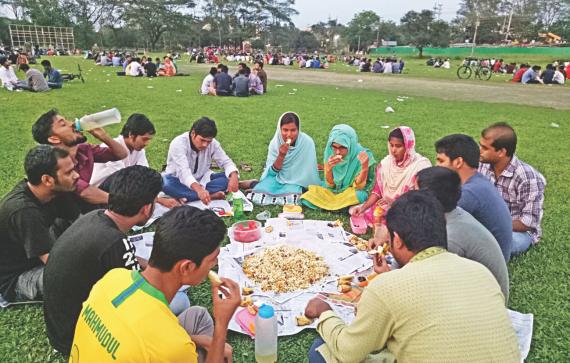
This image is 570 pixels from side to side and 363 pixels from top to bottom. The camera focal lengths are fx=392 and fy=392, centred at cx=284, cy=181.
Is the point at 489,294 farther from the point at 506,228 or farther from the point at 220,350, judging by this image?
the point at 506,228

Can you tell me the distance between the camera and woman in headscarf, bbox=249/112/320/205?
552 centimetres

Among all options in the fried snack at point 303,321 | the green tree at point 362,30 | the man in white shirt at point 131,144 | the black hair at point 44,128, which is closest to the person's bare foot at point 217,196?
the man in white shirt at point 131,144

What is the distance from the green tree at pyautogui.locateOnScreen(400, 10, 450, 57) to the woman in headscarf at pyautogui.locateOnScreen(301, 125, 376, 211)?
5249cm

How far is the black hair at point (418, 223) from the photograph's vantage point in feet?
6.24

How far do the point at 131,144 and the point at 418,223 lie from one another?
388cm

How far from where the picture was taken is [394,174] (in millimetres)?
4680

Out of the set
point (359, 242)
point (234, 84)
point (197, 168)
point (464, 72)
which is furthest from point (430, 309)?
point (464, 72)

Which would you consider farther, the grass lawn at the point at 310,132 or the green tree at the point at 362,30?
the green tree at the point at 362,30

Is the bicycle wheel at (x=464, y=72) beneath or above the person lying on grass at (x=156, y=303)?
above

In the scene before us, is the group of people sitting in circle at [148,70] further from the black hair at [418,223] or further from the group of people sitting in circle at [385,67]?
the black hair at [418,223]

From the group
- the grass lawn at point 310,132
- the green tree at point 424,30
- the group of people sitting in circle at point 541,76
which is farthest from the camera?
the green tree at point 424,30

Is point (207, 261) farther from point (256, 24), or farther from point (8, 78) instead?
point (256, 24)

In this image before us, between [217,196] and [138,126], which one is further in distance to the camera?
[217,196]

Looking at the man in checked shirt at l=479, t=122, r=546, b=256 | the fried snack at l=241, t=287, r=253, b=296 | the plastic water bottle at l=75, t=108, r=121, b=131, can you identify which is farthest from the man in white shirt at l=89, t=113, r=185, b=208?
the man in checked shirt at l=479, t=122, r=546, b=256
